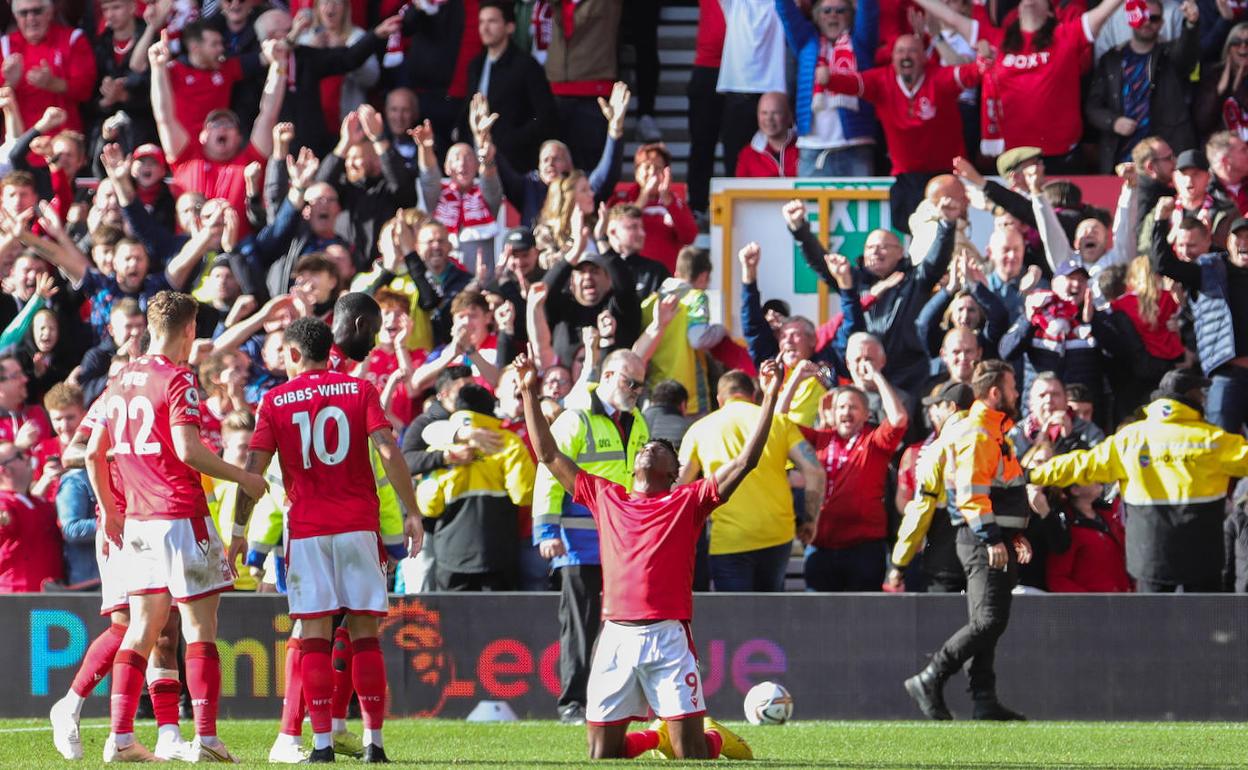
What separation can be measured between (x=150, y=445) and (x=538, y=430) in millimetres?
1655

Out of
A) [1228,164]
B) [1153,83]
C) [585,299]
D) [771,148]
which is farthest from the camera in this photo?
[771,148]

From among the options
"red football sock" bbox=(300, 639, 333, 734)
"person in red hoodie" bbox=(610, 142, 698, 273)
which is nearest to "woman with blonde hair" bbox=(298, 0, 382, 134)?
"person in red hoodie" bbox=(610, 142, 698, 273)

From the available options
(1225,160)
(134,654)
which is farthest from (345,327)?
(1225,160)

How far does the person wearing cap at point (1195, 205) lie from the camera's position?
46.2ft

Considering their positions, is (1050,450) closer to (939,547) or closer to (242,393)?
(939,547)

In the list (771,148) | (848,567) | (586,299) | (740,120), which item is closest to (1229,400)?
(848,567)

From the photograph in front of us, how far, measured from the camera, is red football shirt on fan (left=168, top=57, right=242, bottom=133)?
1702cm

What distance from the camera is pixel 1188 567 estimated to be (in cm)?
1177

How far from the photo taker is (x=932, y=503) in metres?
11.9

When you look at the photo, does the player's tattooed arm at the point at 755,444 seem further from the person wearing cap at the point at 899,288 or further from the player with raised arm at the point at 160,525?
the person wearing cap at the point at 899,288

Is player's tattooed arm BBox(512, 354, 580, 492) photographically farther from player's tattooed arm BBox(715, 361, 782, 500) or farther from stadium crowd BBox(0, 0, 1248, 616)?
stadium crowd BBox(0, 0, 1248, 616)

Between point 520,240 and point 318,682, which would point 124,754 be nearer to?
point 318,682

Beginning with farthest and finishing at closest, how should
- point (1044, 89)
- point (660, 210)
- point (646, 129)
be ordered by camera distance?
point (646, 129) → point (1044, 89) → point (660, 210)

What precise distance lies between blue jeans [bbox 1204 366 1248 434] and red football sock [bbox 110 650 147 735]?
745cm
